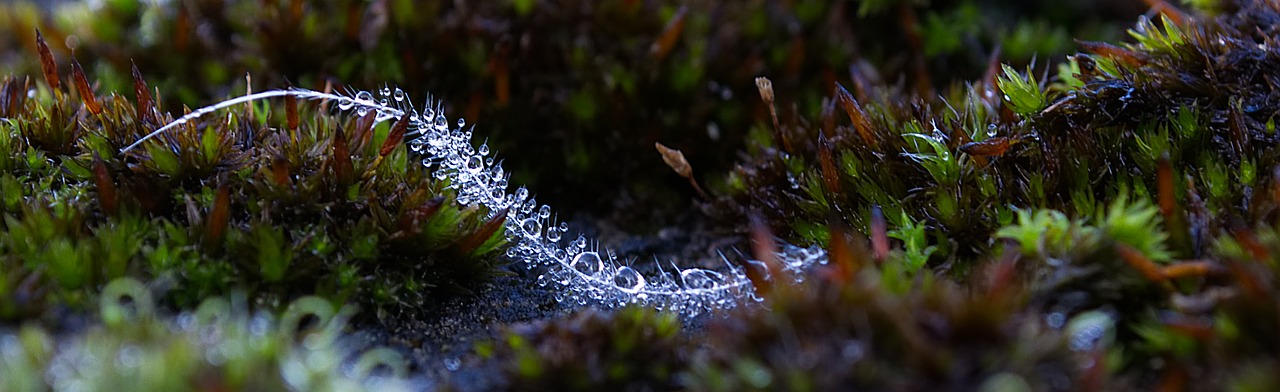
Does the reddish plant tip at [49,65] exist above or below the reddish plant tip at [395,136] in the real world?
above

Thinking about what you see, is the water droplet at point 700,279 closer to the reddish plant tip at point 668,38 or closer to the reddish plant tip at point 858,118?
the reddish plant tip at point 858,118

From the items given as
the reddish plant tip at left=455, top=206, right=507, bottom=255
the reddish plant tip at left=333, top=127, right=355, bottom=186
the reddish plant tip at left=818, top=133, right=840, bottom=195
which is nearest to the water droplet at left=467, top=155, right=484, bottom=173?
the reddish plant tip at left=455, top=206, right=507, bottom=255

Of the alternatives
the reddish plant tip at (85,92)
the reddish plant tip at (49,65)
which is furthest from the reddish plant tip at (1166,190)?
the reddish plant tip at (49,65)

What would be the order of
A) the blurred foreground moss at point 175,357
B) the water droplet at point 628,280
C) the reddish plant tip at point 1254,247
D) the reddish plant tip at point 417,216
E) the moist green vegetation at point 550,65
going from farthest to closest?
the moist green vegetation at point 550,65
the water droplet at point 628,280
the reddish plant tip at point 417,216
the reddish plant tip at point 1254,247
the blurred foreground moss at point 175,357

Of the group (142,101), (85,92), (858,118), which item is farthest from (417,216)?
(858,118)

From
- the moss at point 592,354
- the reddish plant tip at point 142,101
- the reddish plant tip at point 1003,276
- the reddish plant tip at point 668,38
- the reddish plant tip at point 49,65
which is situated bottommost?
the reddish plant tip at point 1003,276

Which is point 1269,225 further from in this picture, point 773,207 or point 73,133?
point 73,133

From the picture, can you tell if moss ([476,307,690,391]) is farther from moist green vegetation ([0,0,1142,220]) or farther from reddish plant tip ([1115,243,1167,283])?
moist green vegetation ([0,0,1142,220])
